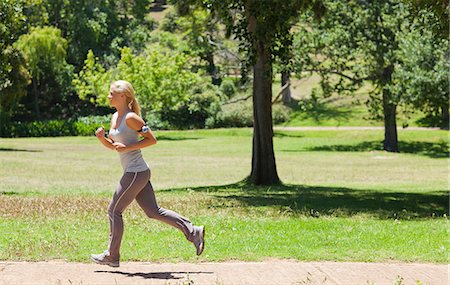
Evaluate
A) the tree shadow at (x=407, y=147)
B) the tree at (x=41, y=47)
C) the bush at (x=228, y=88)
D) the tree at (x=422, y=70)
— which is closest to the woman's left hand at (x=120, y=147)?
the tree at (x=422, y=70)

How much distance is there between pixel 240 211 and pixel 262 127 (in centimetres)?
711

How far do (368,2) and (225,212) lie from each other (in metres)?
27.5

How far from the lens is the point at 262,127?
20.2 meters

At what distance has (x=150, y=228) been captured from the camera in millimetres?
10781

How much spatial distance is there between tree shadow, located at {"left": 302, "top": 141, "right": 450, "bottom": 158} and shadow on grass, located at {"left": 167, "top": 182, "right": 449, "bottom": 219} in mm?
21234

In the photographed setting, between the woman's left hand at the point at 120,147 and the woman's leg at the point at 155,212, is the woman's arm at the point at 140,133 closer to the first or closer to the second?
the woman's left hand at the point at 120,147

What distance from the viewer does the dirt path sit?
24.7 ft

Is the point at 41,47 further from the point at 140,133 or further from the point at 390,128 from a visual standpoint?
the point at 140,133

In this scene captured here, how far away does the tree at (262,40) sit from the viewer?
58.3 ft

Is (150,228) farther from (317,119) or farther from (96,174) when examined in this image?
(317,119)

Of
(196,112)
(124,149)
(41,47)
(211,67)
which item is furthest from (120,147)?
(211,67)

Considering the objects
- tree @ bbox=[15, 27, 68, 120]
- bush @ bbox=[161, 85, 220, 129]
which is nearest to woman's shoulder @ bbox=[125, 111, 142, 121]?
tree @ bbox=[15, 27, 68, 120]

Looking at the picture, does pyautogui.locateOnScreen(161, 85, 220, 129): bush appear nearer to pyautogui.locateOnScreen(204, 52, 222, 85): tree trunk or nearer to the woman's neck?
pyautogui.locateOnScreen(204, 52, 222, 85): tree trunk

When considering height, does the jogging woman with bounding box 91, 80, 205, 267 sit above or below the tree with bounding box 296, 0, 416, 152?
below
